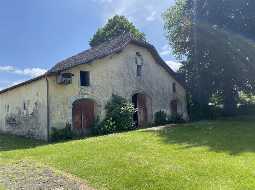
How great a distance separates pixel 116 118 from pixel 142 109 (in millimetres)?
5173

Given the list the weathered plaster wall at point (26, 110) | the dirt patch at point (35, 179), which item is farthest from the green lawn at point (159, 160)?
the weathered plaster wall at point (26, 110)

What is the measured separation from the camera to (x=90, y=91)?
25.3 metres

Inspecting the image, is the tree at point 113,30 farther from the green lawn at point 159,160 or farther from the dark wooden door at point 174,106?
the green lawn at point 159,160

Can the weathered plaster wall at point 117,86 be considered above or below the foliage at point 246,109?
above

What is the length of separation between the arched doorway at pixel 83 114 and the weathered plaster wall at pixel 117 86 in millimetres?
422

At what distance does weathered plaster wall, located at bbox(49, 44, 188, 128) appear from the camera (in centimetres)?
2361

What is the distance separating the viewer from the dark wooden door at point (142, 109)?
29.7 metres

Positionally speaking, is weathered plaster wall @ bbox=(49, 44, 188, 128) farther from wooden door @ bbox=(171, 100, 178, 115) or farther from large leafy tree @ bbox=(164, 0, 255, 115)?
large leafy tree @ bbox=(164, 0, 255, 115)

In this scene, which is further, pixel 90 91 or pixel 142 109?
pixel 142 109

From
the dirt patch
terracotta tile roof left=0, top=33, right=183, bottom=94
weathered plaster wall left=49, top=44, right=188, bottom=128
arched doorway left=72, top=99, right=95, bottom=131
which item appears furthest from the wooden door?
the dirt patch

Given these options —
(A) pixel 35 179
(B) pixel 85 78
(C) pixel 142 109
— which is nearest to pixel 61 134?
(B) pixel 85 78

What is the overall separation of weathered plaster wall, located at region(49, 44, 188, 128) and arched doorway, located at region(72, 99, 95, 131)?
42cm

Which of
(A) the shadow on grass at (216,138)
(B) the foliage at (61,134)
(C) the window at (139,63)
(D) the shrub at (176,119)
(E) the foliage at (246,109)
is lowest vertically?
(A) the shadow on grass at (216,138)

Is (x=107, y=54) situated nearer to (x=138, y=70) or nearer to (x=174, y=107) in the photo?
(x=138, y=70)
